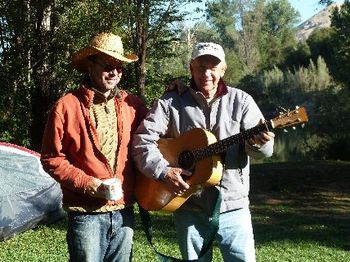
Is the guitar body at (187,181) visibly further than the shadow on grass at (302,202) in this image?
No

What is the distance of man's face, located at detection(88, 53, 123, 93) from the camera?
11.8ft

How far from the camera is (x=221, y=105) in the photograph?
3717 millimetres

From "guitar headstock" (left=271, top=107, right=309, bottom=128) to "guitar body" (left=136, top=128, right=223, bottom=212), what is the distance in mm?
406

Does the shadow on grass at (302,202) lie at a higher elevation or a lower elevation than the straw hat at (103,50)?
lower

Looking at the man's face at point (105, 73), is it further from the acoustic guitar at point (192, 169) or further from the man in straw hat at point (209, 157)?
the acoustic guitar at point (192, 169)

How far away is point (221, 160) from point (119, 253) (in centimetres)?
81

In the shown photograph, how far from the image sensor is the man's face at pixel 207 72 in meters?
3.69

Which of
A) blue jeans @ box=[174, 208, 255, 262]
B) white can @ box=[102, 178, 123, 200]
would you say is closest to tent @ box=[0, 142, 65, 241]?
blue jeans @ box=[174, 208, 255, 262]

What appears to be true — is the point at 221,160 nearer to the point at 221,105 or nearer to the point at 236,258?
the point at 221,105

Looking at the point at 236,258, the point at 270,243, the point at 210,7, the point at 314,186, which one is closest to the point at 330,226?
the point at 270,243

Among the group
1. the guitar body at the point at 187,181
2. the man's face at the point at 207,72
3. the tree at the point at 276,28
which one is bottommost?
the guitar body at the point at 187,181

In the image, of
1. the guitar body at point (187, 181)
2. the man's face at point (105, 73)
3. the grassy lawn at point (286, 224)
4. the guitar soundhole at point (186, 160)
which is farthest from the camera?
the grassy lawn at point (286, 224)

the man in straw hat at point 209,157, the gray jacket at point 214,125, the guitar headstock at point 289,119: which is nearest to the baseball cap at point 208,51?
the man in straw hat at point 209,157

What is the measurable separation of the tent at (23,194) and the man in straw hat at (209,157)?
15.5 feet
